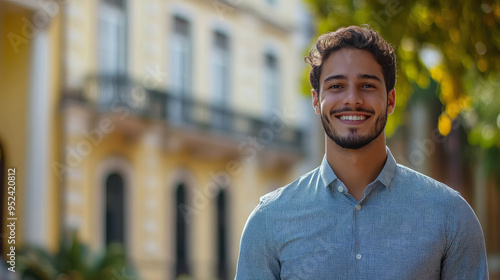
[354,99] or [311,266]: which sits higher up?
[354,99]

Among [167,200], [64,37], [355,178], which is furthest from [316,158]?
[355,178]

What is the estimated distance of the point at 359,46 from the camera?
236cm

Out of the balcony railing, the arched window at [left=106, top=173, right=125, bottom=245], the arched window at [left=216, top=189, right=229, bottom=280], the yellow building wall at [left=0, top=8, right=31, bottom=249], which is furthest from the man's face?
the arched window at [left=216, top=189, right=229, bottom=280]

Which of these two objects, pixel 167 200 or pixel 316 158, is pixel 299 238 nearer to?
pixel 167 200

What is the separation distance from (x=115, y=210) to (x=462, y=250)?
13.3 metres

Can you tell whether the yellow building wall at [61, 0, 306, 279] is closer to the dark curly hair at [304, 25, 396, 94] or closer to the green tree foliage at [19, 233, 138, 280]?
the green tree foliage at [19, 233, 138, 280]

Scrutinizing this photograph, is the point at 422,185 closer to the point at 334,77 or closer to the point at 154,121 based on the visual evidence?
the point at 334,77

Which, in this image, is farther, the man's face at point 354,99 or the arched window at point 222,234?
the arched window at point 222,234

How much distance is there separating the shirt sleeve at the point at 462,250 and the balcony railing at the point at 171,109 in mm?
12075

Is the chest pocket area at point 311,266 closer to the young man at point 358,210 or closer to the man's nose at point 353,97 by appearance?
the young man at point 358,210

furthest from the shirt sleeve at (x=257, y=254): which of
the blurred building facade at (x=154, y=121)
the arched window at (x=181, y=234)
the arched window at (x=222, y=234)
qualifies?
the arched window at (x=222, y=234)

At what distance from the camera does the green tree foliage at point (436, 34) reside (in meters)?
6.56

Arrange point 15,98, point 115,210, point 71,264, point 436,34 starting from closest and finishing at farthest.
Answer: point 436,34, point 71,264, point 15,98, point 115,210

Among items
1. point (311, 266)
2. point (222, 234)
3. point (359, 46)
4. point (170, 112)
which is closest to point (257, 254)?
point (311, 266)
